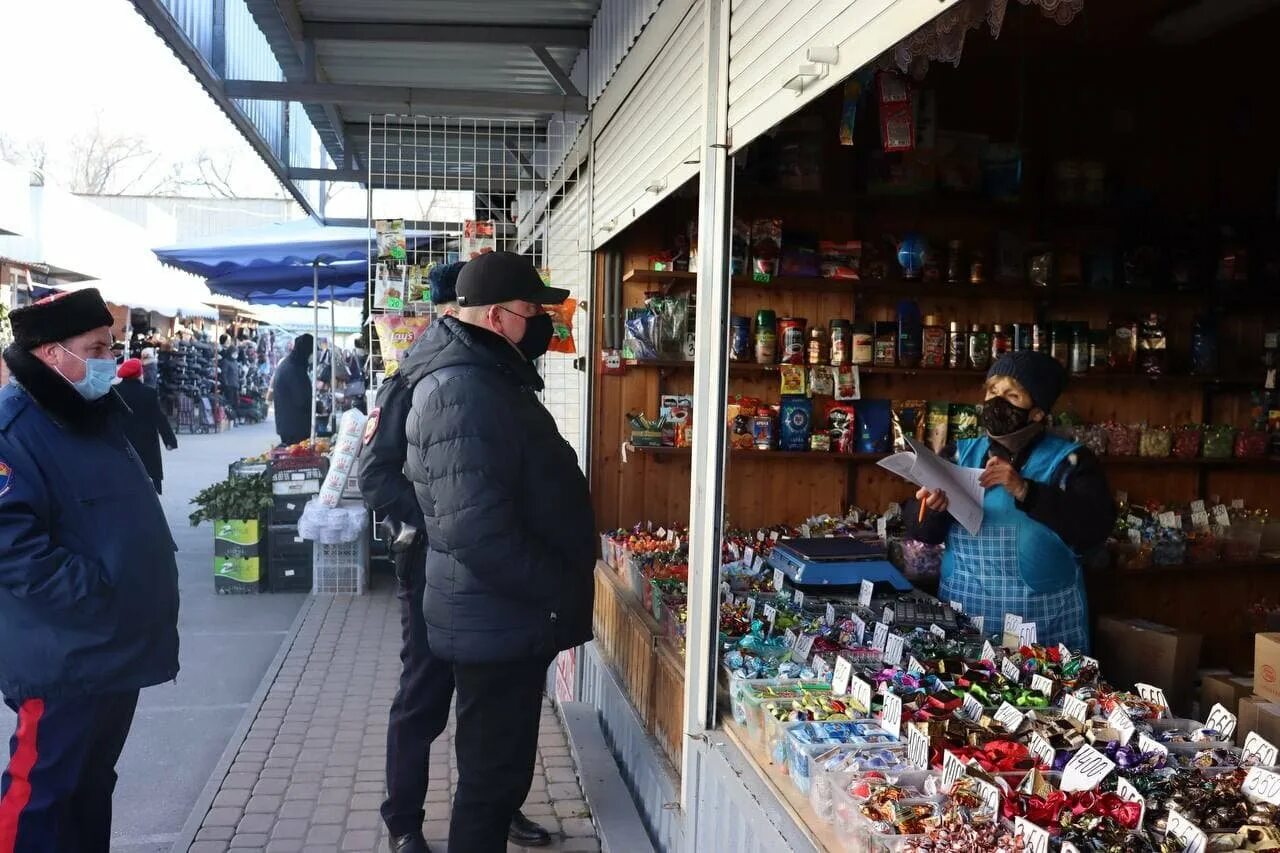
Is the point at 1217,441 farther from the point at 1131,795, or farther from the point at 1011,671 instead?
the point at 1131,795

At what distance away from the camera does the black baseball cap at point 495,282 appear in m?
3.00

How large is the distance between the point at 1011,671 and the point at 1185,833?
2.91 feet

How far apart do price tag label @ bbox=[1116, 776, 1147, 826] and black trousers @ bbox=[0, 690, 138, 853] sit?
2559mm

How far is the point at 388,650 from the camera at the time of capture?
6.32 metres

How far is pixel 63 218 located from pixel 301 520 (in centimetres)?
1587

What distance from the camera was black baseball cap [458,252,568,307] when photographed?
Result: 9.84 feet

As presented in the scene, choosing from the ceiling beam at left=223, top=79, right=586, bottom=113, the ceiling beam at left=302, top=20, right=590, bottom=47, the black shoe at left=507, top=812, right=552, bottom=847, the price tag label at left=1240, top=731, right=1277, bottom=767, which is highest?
the ceiling beam at left=302, top=20, right=590, bottom=47

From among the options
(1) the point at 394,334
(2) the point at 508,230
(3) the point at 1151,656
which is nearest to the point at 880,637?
(3) the point at 1151,656

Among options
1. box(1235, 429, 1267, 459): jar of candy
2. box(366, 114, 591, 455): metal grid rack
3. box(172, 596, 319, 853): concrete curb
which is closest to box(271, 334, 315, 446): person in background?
box(366, 114, 591, 455): metal grid rack

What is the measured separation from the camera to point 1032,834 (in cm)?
166

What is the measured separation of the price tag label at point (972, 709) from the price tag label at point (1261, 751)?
529mm

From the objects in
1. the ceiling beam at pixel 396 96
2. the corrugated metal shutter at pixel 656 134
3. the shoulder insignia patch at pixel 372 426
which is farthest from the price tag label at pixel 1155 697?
the ceiling beam at pixel 396 96

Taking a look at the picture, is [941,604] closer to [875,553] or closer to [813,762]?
[875,553]

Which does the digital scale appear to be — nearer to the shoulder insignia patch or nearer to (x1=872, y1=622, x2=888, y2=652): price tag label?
(x1=872, y1=622, x2=888, y2=652): price tag label
